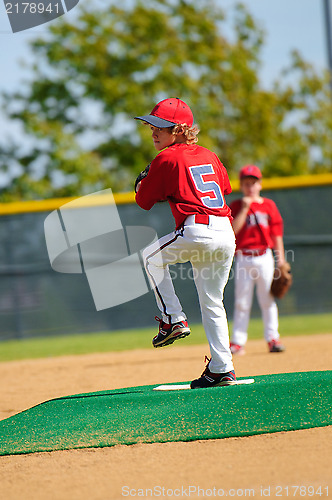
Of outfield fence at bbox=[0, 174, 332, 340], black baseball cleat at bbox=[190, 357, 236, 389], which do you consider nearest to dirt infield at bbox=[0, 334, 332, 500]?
black baseball cleat at bbox=[190, 357, 236, 389]

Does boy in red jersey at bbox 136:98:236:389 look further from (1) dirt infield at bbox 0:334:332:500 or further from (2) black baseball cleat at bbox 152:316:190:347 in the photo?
(1) dirt infield at bbox 0:334:332:500

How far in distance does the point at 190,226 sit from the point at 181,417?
1.13 m

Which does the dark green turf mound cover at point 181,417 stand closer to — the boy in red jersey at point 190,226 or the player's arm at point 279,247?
the boy in red jersey at point 190,226

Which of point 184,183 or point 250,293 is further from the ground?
point 184,183

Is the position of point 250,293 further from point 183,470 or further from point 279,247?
point 183,470

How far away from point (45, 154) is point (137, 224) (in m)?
9.61

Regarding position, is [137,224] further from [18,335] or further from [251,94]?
[251,94]

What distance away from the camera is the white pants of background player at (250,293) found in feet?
24.1

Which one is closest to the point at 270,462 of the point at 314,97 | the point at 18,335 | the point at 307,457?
the point at 307,457

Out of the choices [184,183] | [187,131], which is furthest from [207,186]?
[187,131]

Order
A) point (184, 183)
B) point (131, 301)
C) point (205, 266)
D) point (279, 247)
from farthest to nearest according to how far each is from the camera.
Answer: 1. point (131, 301)
2. point (279, 247)
3. point (205, 266)
4. point (184, 183)

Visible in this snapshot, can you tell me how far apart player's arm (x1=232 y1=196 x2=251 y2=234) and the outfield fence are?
14.4ft

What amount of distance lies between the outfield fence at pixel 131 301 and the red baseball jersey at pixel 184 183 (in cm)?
734

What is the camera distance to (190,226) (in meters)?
4.03
